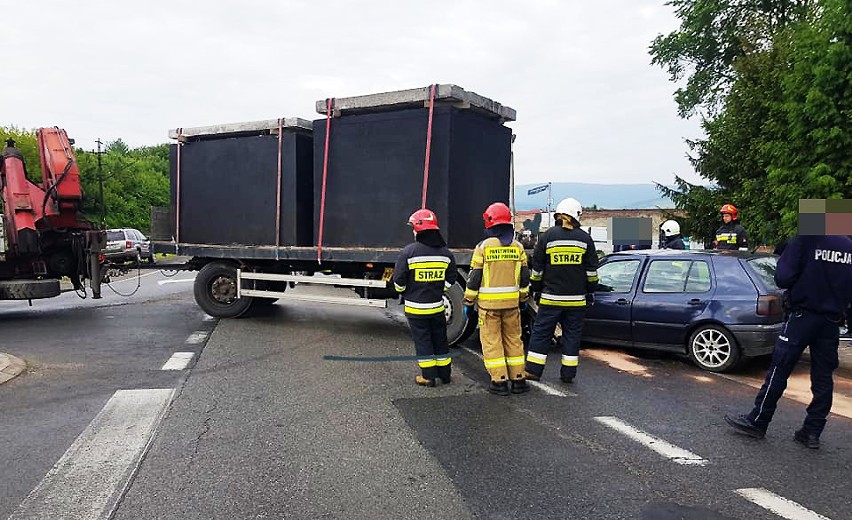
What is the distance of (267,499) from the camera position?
346cm

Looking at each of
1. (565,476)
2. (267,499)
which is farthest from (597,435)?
(267,499)

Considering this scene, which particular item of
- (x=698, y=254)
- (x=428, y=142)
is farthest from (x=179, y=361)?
(x=698, y=254)

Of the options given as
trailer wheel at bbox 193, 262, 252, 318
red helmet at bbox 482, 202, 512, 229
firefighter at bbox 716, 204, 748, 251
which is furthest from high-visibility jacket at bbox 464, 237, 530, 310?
firefighter at bbox 716, 204, 748, 251

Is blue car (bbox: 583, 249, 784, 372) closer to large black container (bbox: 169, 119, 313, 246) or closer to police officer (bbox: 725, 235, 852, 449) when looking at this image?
police officer (bbox: 725, 235, 852, 449)

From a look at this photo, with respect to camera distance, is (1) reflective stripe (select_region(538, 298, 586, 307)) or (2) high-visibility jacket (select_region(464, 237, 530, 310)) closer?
(2) high-visibility jacket (select_region(464, 237, 530, 310))

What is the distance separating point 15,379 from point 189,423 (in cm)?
271

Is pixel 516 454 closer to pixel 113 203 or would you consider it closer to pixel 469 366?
pixel 469 366

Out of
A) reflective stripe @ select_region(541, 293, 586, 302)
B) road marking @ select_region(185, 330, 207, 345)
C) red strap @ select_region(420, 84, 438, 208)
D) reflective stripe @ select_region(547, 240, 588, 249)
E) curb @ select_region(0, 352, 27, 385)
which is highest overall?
red strap @ select_region(420, 84, 438, 208)

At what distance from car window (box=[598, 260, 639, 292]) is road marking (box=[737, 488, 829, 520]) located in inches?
162

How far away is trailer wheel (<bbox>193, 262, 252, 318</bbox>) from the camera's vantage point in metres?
9.98

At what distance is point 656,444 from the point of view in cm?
436

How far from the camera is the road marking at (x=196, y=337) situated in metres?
8.29

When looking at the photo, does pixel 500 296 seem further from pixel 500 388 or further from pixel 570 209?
pixel 570 209

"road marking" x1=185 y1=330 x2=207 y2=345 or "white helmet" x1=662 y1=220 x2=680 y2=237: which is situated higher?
"white helmet" x1=662 y1=220 x2=680 y2=237
